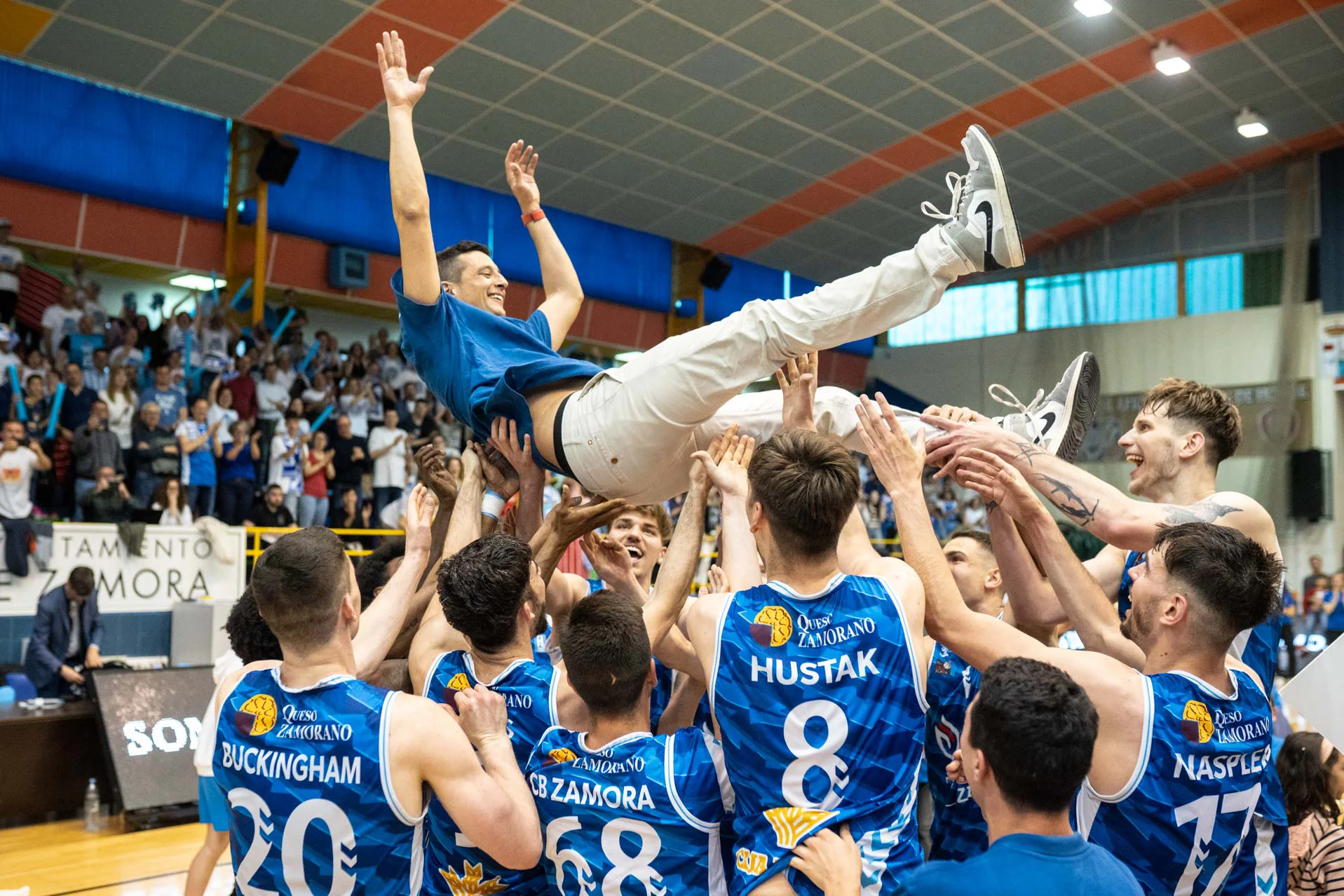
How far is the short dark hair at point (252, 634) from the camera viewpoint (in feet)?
11.5

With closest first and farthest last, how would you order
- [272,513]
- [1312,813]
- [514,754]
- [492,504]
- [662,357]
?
[514,754], [662,357], [1312,813], [492,504], [272,513]

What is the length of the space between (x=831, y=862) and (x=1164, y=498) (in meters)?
1.79

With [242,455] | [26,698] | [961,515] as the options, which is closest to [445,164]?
[242,455]

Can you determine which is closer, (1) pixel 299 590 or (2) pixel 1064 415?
(1) pixel 299 590

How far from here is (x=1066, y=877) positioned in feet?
6.00

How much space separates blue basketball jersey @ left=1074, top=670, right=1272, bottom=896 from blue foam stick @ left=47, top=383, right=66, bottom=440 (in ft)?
33.7

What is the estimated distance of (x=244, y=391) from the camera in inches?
460

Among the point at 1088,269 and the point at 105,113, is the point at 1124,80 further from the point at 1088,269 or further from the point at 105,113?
the point at 105,113

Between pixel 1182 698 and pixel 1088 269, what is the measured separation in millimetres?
18200

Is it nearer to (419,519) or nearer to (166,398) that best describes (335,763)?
(419,519)

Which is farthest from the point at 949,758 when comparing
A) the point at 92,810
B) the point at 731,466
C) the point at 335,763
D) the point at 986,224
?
the point at 92,810

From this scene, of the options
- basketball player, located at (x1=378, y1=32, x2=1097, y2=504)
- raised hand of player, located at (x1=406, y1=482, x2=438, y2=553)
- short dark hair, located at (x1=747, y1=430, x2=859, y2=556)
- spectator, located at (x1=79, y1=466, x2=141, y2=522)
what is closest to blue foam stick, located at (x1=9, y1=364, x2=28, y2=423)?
spectator, located at (x1=79, y1=466, x2=141, y2=522)

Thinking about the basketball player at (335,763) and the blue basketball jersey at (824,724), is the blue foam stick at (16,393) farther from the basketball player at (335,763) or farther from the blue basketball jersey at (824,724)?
the blue basketball jersey at (824,724)

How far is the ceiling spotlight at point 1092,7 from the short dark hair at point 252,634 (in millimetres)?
11530
